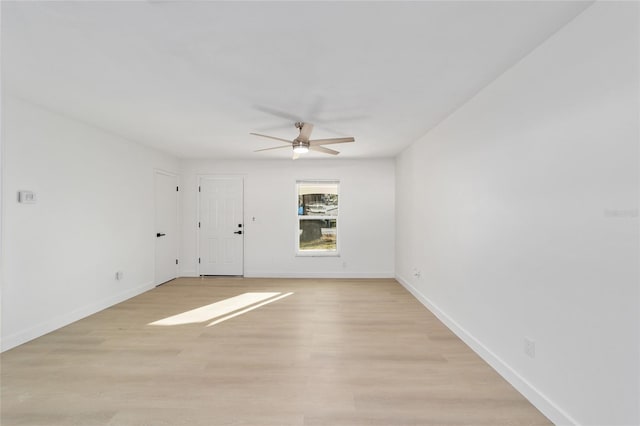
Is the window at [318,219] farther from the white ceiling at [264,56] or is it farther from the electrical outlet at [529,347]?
the electrical outlet at [529,347]

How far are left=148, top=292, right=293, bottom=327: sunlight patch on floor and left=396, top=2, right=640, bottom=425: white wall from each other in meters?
2.77

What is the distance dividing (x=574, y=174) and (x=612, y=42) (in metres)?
0.69

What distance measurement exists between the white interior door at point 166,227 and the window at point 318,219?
256 cm

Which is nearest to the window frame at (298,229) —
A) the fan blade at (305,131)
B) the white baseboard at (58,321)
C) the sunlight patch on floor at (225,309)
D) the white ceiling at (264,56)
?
the sunlight patch on floor at (225,309)

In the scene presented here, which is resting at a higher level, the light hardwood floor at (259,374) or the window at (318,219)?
the window at (318,219)

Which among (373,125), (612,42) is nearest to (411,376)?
(612,42)

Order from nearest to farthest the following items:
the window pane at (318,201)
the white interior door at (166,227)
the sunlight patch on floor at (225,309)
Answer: the sunlight patch on floor at (225,309), the white interior door at (166,227), the window pane at (318,201)

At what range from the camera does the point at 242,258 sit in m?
6.10

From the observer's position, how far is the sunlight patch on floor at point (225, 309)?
11.8 feet

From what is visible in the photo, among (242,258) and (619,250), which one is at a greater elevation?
(619,250)

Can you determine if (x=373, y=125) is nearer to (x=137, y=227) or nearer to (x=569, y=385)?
(x=569, y=385)

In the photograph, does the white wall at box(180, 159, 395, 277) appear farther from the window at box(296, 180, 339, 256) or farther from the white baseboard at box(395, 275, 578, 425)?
the white baseboard at box(395, 275, 578, 425)

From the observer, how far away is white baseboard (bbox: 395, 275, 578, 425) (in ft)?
5.97

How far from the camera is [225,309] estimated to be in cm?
406
